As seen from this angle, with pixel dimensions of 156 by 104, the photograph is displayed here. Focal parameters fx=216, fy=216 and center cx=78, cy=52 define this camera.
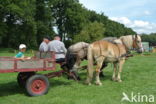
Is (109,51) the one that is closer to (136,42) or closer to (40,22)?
(136,42)

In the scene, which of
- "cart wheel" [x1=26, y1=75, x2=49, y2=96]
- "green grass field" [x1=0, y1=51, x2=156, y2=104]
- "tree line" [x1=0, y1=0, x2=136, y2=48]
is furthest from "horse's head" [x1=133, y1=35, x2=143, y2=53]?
"tree line" [x1=0, y1=0, x2=136, y2=48]

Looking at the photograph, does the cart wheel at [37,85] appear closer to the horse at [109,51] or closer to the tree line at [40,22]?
the horse at [109,51]

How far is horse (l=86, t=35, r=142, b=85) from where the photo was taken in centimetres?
841

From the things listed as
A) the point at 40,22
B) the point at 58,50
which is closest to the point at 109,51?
the point at 58,50

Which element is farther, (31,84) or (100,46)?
(100,46)

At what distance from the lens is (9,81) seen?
31.4 ft

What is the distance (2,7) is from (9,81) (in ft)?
104

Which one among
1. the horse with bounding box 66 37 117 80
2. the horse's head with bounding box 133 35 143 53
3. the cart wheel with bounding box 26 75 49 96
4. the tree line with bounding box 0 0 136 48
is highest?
the tree line with bounding box 0 0 136 48

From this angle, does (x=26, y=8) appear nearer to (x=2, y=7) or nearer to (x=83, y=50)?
(x=2, y=7)

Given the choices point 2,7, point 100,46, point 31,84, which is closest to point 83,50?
point 100,46

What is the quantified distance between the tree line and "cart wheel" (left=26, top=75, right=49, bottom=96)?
112 ft

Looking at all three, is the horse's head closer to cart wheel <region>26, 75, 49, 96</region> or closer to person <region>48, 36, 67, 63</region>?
person <region>48, 36, 67, 63</region>

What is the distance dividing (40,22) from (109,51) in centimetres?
3904

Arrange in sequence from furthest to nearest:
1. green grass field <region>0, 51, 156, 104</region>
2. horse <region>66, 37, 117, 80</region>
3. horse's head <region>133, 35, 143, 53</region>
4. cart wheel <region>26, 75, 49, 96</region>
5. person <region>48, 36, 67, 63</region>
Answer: horse's head <region>133, 35, 143, 53</region>
horse <region>66, 37, 117, 80</region>
person <region>48, 36, 67, 63</region>
cart wheel <region>26, 75, 49, 96</region>
green grass field <region>0, 51, 156, 104</region>
